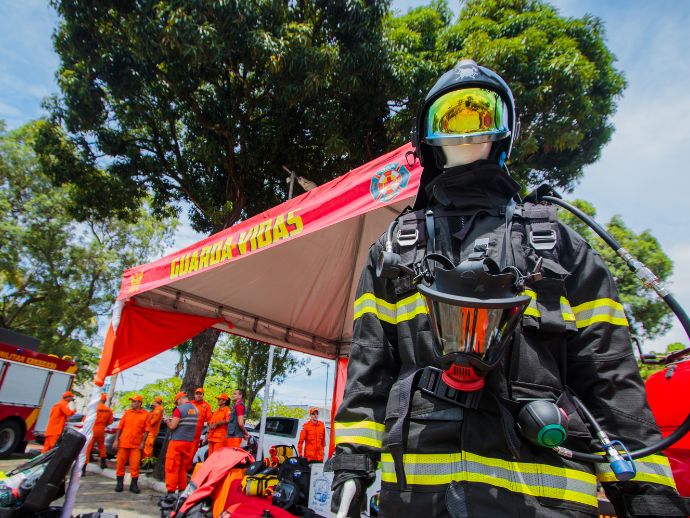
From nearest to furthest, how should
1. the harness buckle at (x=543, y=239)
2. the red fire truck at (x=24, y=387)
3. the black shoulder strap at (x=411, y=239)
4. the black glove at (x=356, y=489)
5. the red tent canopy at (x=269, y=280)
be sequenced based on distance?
the black glove at (x=356, y=489)
the harness buckle at (x=543, y=239)
the black shoulder strap at (x=411, y=239)
the red tent canopy at (x=269, y=280)
the red fire truck at (x=24, y=387)

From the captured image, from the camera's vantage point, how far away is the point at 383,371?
52.1 inches

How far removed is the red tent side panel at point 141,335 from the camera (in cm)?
543

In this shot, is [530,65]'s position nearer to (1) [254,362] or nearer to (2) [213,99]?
(2) [213,99]

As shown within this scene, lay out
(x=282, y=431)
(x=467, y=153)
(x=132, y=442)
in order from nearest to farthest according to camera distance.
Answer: (x=467, y=153) < (x=132, y=442) < (x=282, y=431)

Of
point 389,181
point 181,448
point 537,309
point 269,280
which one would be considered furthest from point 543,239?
point 181,448

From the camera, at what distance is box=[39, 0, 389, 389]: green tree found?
6891 mm

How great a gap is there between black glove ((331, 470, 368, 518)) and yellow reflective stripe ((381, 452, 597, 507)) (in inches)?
6.6

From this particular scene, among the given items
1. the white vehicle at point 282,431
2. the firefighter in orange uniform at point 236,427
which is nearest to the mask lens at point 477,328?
the firefighter in orange uniform at point 236,427

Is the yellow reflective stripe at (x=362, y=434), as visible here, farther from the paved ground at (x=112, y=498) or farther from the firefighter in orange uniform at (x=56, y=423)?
the firefighter in orange uniform at (x=56, y=423)

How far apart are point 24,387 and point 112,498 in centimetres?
707

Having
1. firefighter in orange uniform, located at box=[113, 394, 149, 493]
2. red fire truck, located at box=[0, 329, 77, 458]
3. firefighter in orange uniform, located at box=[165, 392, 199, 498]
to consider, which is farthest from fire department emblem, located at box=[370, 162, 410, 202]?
red fire truck, located at box=[0, 329, 77, 458]

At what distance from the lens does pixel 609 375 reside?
44.9 inches

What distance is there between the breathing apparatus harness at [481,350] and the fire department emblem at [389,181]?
6.24ft

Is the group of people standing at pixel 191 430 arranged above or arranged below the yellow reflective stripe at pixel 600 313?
below
